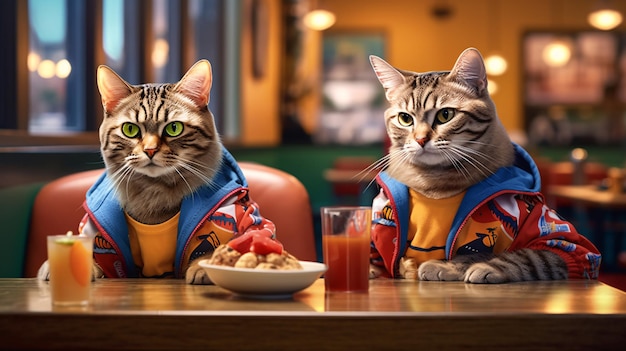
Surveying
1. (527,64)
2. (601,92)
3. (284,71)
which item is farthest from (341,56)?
(601,92)

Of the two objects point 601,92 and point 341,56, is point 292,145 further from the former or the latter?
point 601,92

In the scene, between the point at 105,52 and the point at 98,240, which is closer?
the point at 98,240

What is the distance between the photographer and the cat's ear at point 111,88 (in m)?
1.69

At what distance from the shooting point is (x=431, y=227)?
1.71 metres

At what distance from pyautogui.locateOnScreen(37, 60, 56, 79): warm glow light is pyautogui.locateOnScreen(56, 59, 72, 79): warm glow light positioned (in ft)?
0.15

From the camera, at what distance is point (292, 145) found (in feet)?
29.2

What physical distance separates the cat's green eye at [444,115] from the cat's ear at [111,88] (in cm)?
67

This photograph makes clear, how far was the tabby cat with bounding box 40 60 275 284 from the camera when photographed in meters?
1.66

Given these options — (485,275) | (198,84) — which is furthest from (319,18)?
(485,275)

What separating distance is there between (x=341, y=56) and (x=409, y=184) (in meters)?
10.0

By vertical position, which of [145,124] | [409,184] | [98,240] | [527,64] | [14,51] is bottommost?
[98,240]

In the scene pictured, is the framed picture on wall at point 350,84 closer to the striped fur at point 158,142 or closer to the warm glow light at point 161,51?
the warm glow light at point 161,51

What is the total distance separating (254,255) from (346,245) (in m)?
0.18

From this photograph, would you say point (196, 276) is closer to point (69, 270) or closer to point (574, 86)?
point (69, 270)
